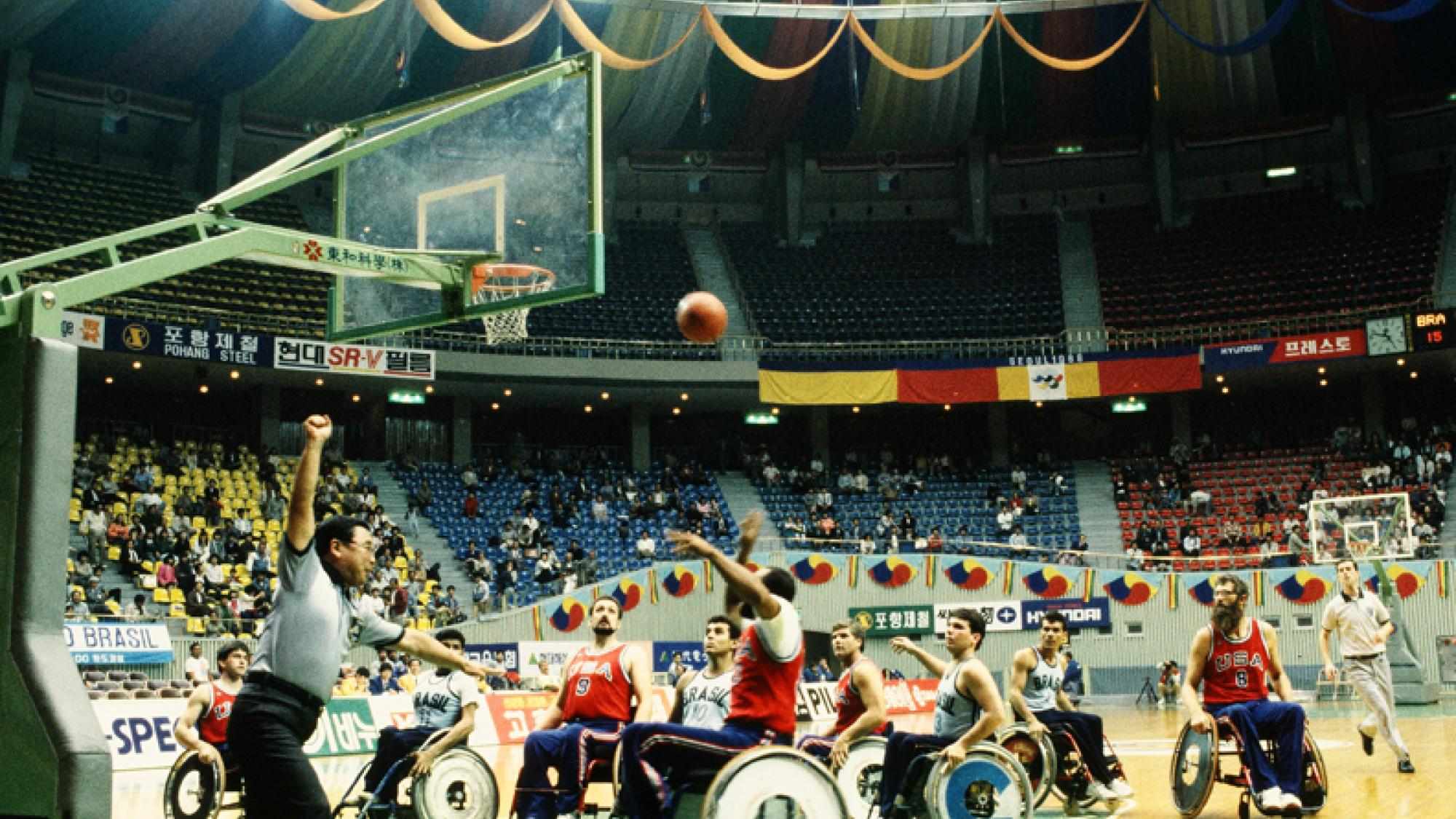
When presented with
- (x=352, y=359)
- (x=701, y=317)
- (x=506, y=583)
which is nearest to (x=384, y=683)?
(x=506, y=583)

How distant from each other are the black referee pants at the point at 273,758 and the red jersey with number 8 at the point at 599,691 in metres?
4.38

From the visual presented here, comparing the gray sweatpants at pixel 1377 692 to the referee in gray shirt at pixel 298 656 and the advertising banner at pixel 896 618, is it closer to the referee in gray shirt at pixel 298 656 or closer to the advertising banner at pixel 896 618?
the referee in gray shirt at pixel 298 656

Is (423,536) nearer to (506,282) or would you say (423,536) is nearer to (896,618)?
(896,618)

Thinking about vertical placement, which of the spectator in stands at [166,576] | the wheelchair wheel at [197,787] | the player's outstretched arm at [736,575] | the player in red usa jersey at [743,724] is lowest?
the wheelchair wheel at [197,787]

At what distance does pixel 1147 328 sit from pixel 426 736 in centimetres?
2995

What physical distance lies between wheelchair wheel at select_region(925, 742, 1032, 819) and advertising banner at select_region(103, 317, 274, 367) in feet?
76.4

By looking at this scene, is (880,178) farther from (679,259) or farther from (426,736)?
(426,736)

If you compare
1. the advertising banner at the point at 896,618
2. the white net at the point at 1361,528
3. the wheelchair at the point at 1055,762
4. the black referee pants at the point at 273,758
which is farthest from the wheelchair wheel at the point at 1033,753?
the advertising banner at the point at 896,618

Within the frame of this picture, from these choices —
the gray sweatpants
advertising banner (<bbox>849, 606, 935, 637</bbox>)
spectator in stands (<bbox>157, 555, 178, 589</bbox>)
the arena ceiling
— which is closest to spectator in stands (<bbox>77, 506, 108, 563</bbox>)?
spectator in stands (<bbox>157, 555, 178, 589</bbox>)

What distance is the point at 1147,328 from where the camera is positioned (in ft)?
120

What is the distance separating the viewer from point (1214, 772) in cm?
928

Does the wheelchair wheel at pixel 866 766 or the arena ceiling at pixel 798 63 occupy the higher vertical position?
the arena ceiling at pixel 798 63

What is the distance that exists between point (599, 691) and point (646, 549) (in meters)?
22.0

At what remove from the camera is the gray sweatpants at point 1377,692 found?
12.3m
